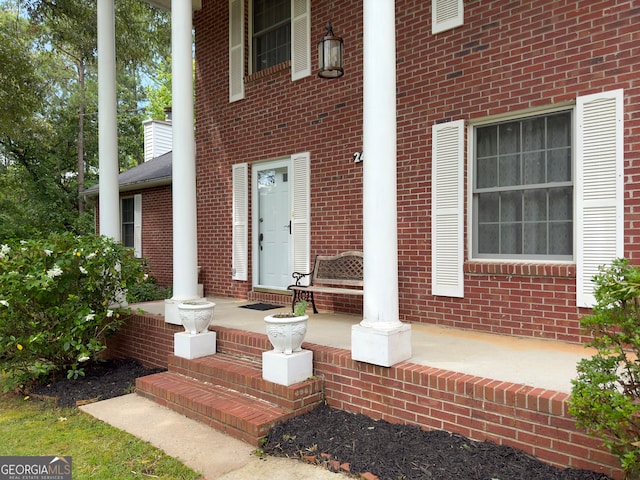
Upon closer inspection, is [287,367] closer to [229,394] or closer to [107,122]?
[229,394]

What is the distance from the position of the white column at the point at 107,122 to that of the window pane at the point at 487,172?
4455 millimetres

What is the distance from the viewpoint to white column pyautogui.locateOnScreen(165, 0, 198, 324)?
518 centimetres

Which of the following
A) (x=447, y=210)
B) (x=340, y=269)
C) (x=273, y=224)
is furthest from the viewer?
(x=273, y=224)

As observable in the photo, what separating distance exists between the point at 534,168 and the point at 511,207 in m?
0.43

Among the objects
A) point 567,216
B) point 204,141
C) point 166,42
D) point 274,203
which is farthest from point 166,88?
point 567,216

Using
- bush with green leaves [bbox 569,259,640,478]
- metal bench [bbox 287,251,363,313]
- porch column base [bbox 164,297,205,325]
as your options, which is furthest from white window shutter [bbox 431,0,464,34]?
porch column base [bbox 164,297,205,325]

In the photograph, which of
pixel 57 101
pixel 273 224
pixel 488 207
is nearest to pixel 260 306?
pixel 273 224

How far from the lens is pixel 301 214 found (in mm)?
6582

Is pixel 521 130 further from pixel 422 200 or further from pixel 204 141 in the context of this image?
pixel 204 141

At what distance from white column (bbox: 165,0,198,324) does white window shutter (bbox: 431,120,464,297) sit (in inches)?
103

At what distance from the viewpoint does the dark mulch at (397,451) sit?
269cm

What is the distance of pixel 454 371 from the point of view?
3.32 m

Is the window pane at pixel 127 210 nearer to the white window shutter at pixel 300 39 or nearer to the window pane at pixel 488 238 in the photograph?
the white window shutter at pixel 300 39

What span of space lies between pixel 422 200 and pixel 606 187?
178 centimetres
